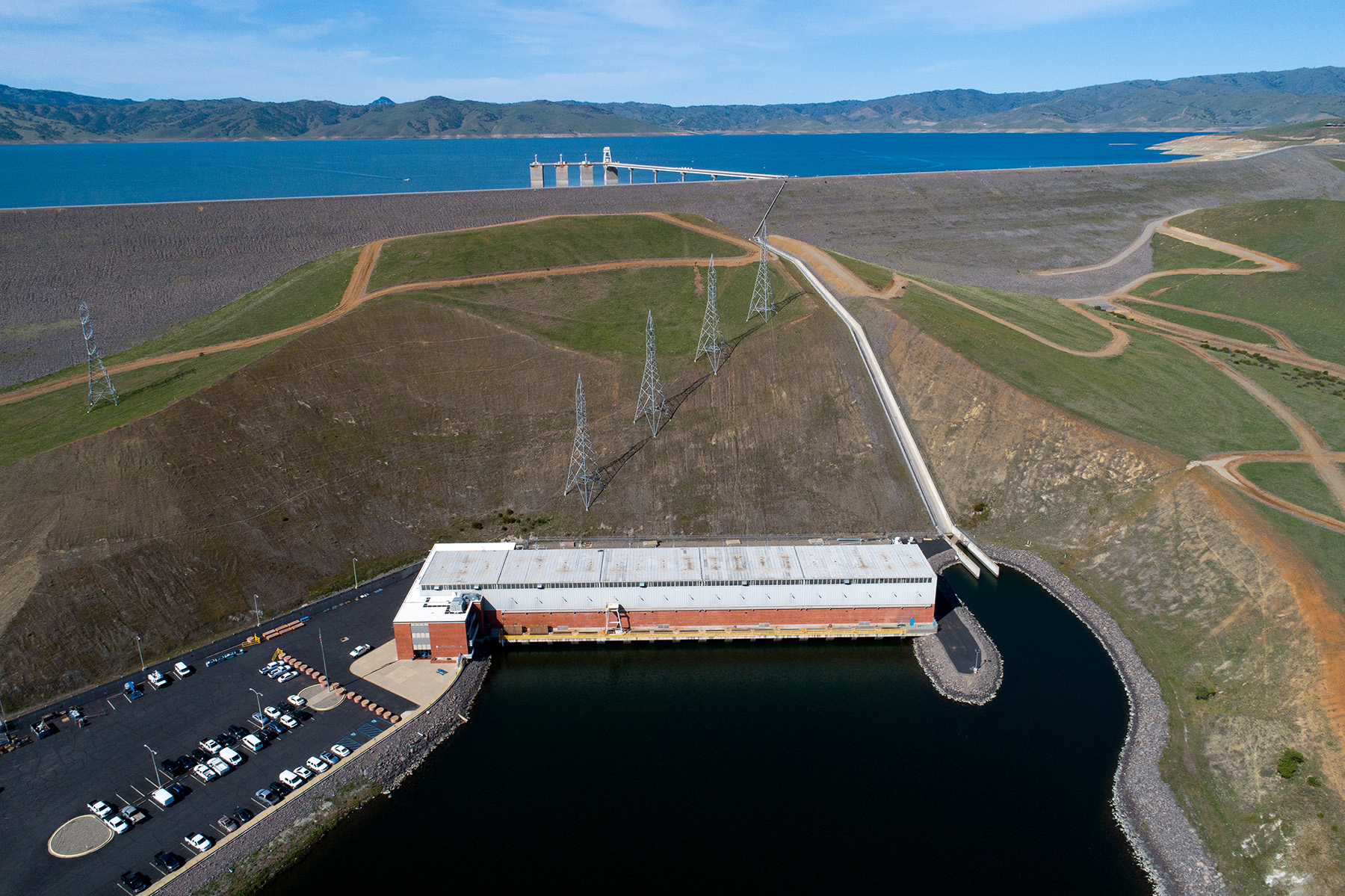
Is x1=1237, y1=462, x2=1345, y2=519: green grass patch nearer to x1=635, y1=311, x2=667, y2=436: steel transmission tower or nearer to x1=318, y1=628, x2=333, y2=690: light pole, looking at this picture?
x1=635, y1=311, x2=667, y2=436: steel transmission tower

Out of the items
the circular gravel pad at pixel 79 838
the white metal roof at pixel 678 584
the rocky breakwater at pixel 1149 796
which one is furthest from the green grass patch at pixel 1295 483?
the circular gravel pad at pixel 79 838

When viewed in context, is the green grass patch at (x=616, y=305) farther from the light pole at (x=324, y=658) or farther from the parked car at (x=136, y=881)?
the parked car at (x=136, y=881)

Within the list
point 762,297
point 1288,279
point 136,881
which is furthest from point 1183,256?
point 136,881

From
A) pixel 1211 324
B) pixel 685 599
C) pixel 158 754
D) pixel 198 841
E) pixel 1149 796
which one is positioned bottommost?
pixel 1149 796

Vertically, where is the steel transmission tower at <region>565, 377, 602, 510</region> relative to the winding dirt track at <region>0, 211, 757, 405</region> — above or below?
below

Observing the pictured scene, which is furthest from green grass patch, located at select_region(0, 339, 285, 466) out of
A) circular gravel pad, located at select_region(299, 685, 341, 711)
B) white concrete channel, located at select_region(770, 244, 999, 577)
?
white concrete channel, located at select_region(770, 244, 999, 577)

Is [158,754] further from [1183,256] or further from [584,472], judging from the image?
[1183,256]

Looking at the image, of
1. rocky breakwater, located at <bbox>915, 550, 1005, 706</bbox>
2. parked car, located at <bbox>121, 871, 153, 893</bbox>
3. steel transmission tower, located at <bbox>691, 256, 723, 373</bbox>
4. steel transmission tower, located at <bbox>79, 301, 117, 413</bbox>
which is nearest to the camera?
parked car, located at <bbox>121, 871, 153, 893</bbox>
